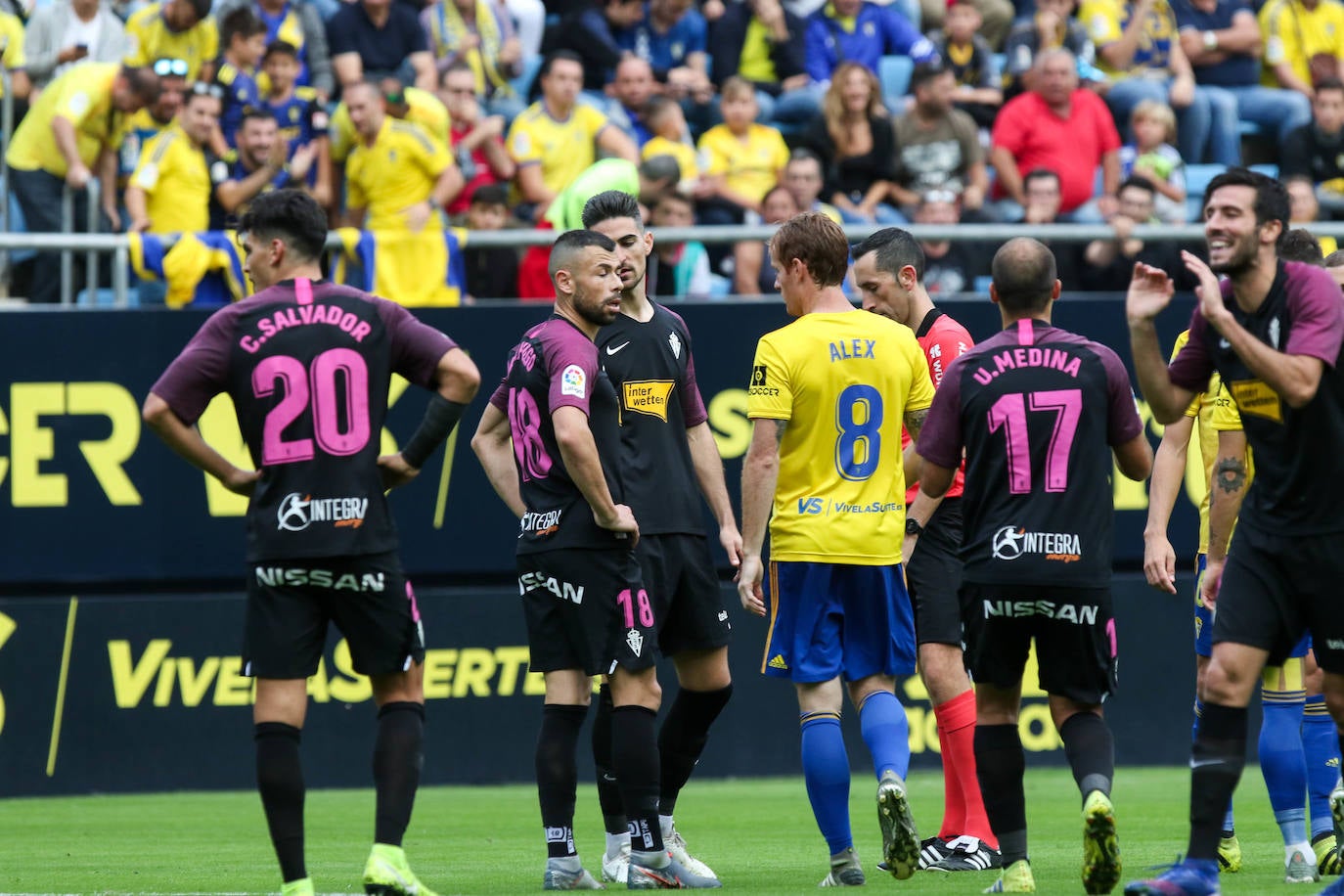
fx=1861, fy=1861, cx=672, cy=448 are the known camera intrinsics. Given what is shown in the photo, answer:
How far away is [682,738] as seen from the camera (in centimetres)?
747

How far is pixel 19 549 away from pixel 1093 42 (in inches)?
388

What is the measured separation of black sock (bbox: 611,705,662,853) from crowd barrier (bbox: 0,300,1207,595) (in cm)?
499

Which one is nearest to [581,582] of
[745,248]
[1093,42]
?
[745,248]

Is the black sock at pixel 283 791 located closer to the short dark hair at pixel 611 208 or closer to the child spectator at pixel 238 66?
the short dark hair at pixel 611 208

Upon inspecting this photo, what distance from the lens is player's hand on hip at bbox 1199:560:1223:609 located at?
23.7 ft

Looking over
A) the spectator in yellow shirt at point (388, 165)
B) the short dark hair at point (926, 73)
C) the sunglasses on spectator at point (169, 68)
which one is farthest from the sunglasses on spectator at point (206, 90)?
the short dark hair at point (926, 73)

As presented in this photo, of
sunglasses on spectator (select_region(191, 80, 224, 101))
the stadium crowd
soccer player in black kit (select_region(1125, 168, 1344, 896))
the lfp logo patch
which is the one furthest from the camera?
sunglasses on spectator (select_region(191, 80, 224, 101))

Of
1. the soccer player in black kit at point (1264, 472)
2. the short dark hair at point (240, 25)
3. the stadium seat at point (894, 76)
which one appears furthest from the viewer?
the stadium seat at point (894, 76)

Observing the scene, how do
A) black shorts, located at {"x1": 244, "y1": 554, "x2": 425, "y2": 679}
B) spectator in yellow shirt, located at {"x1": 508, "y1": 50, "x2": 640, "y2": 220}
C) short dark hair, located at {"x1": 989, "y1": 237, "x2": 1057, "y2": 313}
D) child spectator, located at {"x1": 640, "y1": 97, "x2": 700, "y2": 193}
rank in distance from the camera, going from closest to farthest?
black shorts, located at {"x1": 244, "y1": 554, "x2": 425, "y2": 679} → short dark hair, located at {"x1": 989, "y1": 237, "x2": 1057, "y2": 313} → spectator in yellow shirt, located at {"x1": 508, "y1": 50, "x2": 640, "y2": 220} → child spectator, located at {"x1": 640, "y1": 97, "x2": 700, "y2": 193}

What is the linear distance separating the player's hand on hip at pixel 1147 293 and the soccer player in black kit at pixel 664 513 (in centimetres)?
209

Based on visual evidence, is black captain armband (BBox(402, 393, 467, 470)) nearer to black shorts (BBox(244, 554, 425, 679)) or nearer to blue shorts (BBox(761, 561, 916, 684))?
black shorts (BBox(244, 554, 425, 679))

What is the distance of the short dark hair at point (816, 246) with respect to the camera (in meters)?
7.08

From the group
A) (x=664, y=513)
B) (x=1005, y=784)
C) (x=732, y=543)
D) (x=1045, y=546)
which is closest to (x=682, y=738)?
(x=732, y=543)

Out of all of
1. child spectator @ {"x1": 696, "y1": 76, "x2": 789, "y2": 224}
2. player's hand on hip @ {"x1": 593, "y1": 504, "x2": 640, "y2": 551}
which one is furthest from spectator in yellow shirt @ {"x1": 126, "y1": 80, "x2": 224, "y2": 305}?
player's hand on hip @ {"x1": 593, "y1": 504, "x2": 640, "y2": 551}
